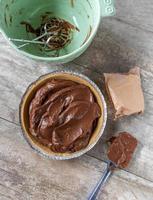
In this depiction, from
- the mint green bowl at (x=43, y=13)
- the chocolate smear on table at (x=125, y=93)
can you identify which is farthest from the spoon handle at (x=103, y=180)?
the mint green bowl at (x=43, y=13)

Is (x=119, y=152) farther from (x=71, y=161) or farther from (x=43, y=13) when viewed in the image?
(x=43, y=13)

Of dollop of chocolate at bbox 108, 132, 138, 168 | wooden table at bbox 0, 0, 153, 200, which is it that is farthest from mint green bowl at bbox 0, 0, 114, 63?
dollop of chocolate at bbox 108, 132, 138, 168

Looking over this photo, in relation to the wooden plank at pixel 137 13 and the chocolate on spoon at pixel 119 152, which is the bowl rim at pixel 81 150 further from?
the wooden plank at pixel 137 13

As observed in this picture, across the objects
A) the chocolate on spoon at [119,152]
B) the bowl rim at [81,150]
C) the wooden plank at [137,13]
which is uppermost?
the wooden plank at [137,13]

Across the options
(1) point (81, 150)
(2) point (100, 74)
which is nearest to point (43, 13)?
(2) point (100, 74)

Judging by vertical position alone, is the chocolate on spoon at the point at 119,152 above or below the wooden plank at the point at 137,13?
below

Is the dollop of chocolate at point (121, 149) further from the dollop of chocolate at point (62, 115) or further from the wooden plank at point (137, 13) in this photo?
the wooden plank at point (137, 13)

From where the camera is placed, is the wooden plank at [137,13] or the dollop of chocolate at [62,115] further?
the wooden plank at [137,13]

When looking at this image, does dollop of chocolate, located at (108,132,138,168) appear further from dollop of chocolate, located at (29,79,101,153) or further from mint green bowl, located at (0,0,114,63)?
mint green bowl, located at (0,0,114,63)
